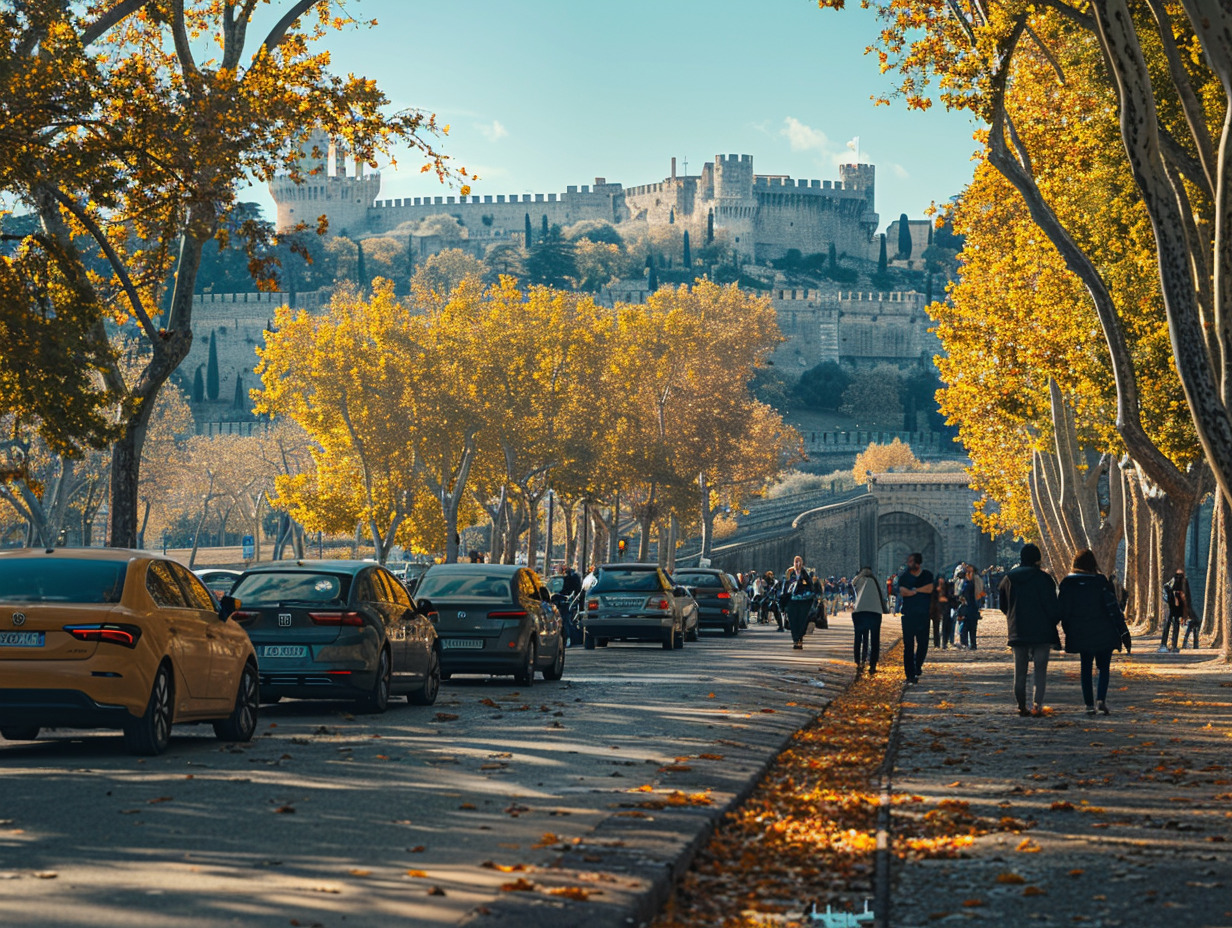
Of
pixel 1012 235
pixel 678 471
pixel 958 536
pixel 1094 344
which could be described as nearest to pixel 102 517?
pixel 678 471

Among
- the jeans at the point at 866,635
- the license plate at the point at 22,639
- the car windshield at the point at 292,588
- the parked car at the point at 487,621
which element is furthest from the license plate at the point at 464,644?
the license plate at the point at 22,639

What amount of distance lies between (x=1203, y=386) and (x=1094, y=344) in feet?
34.5

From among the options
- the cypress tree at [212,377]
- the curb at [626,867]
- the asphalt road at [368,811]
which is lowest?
the asphalt road at [368,811]

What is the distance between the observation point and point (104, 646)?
35.2ft

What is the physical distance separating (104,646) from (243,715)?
2003 mm

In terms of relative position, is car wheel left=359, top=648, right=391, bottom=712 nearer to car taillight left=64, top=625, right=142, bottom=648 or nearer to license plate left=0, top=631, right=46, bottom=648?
car taillight left=64, top=625, right=142, bottom=648

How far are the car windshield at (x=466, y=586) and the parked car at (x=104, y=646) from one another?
23.7 ft

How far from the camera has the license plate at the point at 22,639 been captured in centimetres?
1069

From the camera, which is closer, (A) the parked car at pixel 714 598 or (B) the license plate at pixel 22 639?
(B) the license plate at pixel 22 639

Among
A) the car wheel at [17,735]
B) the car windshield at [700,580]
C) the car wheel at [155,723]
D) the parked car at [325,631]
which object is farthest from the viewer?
the car windshield at [700,580]

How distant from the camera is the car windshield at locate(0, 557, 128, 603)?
36.1ft

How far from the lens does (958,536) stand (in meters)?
101

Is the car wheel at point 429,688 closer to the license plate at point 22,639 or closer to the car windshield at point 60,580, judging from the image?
the car windshield at point 60,580

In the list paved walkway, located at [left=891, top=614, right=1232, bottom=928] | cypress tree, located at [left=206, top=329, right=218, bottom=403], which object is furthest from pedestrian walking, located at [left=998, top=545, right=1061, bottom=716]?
cypress tree, located at [left=206, top=329, right=218, bottom=403]
